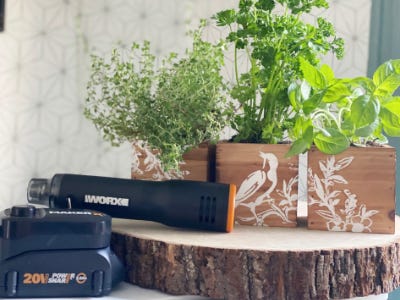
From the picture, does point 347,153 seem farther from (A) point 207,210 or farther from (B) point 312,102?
(A) point 207,210

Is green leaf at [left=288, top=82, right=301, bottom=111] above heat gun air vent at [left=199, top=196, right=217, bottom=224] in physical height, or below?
above

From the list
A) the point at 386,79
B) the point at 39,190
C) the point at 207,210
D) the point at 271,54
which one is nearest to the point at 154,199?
the point at 207,210

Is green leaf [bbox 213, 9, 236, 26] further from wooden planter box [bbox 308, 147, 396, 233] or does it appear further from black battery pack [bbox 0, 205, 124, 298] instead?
black battery pack [bbox 0, 205, 124, 298]

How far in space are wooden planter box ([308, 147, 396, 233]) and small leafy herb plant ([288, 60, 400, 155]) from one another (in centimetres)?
3

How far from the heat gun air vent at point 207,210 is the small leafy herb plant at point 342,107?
0.46 ft

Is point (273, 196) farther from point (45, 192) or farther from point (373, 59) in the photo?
point (373, 59)

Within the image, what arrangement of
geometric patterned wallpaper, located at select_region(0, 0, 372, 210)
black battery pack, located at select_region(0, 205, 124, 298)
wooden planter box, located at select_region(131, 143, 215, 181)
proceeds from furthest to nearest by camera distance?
geometric patterned wallpaper, located at select_region(0, 0, 372, 210) < wooden planter box, located at select_region(131, 143, 215, 181) < black battery pack, located at select_region(0, 205, 124, 298)

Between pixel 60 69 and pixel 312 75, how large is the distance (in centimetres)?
123

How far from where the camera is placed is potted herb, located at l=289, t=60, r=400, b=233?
88 cm

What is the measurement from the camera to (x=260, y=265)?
789mm

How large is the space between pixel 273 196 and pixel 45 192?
13.7 inches

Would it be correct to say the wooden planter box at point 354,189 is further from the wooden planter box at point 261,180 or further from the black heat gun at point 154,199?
the black heat gun at point 154,199

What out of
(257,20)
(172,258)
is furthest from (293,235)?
(257,20)

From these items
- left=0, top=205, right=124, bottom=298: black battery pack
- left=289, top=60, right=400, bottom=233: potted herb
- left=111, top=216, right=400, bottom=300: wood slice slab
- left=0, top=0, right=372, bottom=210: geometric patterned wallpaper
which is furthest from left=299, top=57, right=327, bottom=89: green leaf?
left=0, top=0, right=372, bottom=210: geometric patterned wallpaper
